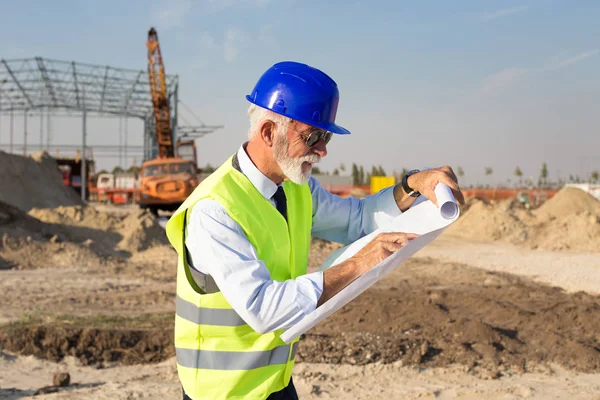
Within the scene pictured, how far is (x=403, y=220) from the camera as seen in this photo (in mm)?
2205

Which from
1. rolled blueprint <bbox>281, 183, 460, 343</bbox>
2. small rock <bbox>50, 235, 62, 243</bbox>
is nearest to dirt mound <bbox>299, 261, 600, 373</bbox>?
rolled blueprint <bbox>281, 183, 460, 343</bbox>

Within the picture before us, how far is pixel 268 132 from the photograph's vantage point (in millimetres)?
1991

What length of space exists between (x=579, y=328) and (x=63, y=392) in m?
6.02

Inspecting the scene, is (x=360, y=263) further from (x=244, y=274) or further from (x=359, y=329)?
(x=359, y=329)

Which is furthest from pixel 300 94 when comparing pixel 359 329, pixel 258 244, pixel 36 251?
pixel 36 251

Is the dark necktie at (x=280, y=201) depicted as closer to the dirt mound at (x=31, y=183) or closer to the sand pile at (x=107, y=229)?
the sand pile at (x=107, y=229)

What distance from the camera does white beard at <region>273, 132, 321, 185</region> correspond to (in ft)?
6.45

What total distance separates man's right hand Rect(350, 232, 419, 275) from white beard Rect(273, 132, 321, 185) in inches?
12.4

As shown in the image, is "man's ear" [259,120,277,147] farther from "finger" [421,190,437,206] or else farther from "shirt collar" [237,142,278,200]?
"finger" [421,190,437,206]

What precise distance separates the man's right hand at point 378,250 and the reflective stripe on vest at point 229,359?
440 mm

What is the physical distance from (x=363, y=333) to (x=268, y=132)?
17.1 feet

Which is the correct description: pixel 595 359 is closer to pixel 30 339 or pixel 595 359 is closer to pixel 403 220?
pixel 403 220

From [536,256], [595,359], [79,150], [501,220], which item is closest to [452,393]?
[595,359]

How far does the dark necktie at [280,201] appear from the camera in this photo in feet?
6.82
